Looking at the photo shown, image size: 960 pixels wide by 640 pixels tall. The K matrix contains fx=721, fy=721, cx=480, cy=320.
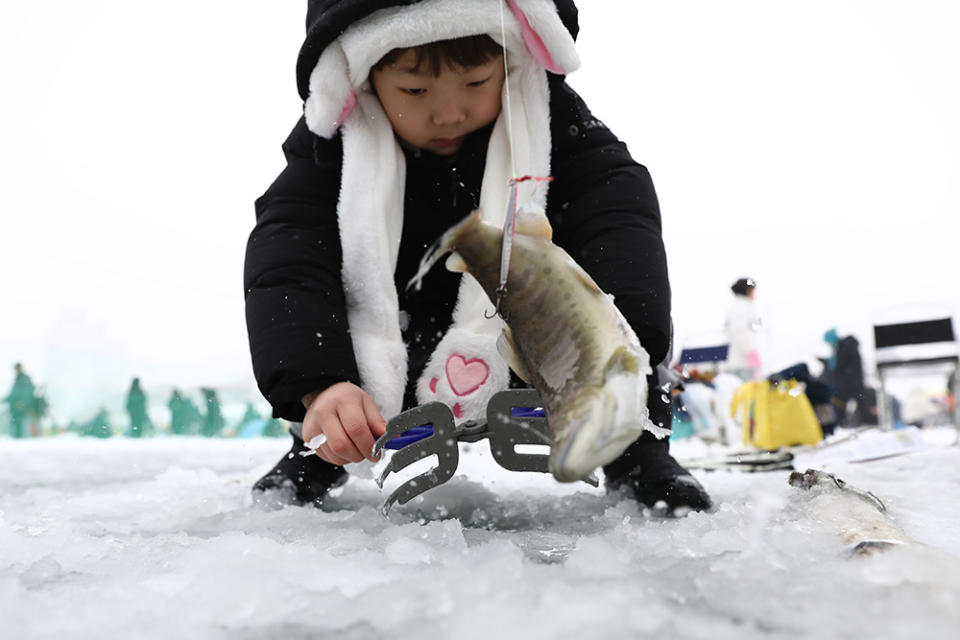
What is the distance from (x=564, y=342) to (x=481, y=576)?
0.83 ft

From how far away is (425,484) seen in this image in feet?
3.84

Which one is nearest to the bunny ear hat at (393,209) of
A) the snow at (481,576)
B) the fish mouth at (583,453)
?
the snow at (481,576)

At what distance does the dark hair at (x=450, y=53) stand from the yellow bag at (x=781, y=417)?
3100 millimetres

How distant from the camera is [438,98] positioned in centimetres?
130

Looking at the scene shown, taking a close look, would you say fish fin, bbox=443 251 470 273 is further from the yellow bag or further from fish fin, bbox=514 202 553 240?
the yellow bag

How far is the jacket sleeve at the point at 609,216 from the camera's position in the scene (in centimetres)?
127

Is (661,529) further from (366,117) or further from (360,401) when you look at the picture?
(366,117)

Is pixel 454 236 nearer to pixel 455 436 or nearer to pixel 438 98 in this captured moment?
pixel 455 436

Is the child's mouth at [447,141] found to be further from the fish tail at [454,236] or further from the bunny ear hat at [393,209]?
the fish tail at [454,236]

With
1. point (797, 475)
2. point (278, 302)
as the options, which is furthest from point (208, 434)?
point (797, 475)

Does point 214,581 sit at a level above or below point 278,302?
below

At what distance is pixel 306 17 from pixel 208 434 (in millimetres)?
6125

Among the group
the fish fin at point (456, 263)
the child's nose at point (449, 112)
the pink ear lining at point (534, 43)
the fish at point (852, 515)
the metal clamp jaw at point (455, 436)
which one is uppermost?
the pink ear lining at point (534, 43)

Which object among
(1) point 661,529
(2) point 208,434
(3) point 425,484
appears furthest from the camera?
(2) point 208,434
